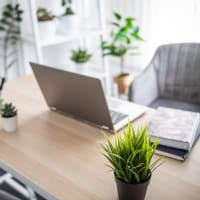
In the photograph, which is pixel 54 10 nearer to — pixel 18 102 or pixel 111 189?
pixel 18 102

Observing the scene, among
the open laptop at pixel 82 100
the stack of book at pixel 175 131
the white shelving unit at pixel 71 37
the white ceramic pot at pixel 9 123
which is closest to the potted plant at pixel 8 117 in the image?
the white ceramic pot at pixel 9 123

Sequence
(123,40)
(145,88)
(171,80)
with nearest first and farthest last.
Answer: (145,88), (171,80), (123,40)

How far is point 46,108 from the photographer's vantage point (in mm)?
1522

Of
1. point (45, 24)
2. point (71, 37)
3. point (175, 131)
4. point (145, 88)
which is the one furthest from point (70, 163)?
point (71, 37)

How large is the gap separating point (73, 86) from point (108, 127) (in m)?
0.22

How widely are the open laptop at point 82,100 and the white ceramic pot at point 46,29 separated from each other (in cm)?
126

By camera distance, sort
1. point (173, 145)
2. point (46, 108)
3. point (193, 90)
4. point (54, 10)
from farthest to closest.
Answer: point (54, 10) → point (193, 90) → point (46, 108) → point (173, 145)

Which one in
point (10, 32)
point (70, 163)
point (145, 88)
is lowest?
point (145, 88)

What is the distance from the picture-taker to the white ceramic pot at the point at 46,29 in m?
2.56

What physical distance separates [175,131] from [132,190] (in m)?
0.39

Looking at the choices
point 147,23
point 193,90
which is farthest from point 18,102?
point 147,23

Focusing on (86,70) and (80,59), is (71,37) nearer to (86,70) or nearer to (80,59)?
(80,59)

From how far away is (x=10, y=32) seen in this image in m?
2.84

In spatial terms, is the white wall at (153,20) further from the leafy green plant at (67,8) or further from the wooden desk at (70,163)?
the wooden desk at (70,163)
